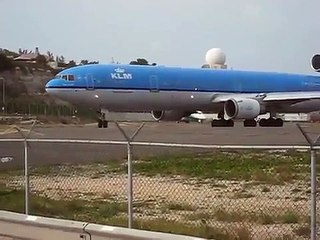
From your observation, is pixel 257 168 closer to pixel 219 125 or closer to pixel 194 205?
pixel 194 205

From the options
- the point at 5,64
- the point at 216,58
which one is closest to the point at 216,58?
the point at 216,58

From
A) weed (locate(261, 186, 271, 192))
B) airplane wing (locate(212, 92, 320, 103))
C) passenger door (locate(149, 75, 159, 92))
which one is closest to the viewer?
weed (locate(261, 186, 271, 192))

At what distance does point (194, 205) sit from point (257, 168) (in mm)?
3929

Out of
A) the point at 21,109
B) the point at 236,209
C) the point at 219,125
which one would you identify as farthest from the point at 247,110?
the point at 21,109

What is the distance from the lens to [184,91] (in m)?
37.6

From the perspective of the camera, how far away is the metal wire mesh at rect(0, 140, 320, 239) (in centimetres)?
909

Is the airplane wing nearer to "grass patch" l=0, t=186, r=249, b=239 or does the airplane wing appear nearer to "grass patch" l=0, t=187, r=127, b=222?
"grass patch" l=0, t=186, r=249, b=239

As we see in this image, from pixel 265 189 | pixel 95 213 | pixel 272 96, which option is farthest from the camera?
pixel 272 96

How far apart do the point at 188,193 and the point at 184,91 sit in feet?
85.9

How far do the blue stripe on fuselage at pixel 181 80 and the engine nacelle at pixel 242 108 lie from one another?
54.6 inches

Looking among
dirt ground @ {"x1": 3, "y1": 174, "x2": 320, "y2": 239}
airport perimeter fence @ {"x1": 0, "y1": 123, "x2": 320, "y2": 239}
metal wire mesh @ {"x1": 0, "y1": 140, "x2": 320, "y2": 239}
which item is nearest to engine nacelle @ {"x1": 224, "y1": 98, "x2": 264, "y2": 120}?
airport perimeter fence @ {"x1": 0, "y1": 123, "x2": 320, "y2": 239}

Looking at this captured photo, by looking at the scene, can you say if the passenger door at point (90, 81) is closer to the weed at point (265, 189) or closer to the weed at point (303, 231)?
the weed at point (265, 189)

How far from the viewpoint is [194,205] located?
10.6 metres

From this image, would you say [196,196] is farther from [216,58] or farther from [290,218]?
[216,58]
